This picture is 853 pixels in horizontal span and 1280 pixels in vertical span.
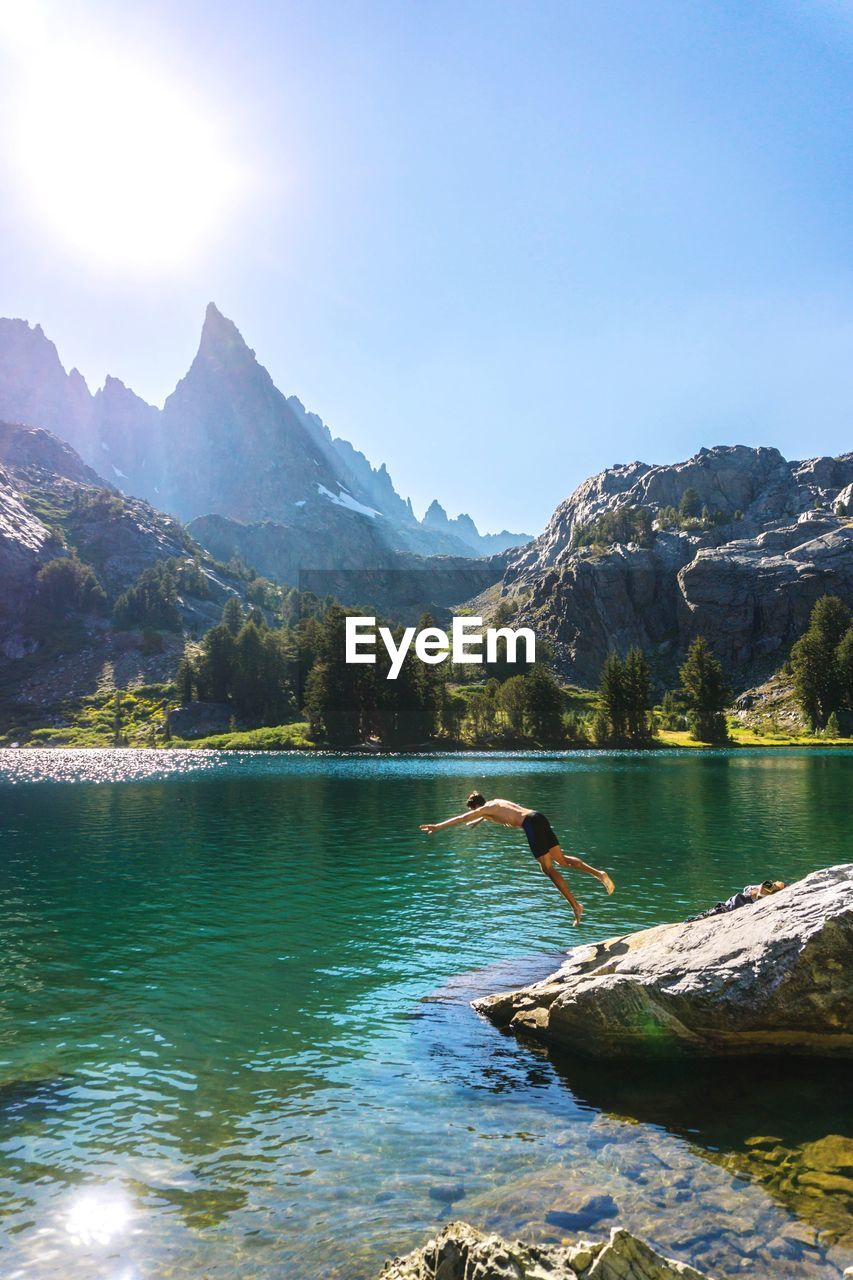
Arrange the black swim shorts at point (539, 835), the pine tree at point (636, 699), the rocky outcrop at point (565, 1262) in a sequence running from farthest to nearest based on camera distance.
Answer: the pine tree at point (636, 699) → the black swim shorts at point (539, 835) → the rocky outcrop at point (565, 1262)

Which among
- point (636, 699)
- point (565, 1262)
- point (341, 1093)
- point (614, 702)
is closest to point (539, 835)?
point (341, 1093)

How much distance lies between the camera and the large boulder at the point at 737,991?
51.6 feet

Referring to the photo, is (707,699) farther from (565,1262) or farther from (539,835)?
(565,1262)

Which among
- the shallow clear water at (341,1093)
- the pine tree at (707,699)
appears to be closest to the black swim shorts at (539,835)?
the shallow clear water at (341,1093)

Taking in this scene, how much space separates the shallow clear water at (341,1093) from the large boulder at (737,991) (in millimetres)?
656

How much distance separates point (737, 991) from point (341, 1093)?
333 inches

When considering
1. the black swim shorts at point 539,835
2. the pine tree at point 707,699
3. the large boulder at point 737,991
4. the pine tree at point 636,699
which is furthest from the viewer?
the pine tree at point 707,699

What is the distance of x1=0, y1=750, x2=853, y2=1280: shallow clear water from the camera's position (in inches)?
418

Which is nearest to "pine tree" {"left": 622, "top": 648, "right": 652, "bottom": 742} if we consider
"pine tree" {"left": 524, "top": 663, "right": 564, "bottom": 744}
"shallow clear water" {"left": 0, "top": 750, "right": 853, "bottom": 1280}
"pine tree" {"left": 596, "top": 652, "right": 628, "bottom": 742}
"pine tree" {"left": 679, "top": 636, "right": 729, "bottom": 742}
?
"pine tree" {"left": 596, "top": 652, "right": 628, "bottom": 742}

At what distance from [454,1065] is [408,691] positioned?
163 metres

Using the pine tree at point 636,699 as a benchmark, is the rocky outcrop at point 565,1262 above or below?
below

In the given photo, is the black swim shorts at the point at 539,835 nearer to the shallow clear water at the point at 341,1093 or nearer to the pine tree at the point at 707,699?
the shallow clear water at the point at 341,1093

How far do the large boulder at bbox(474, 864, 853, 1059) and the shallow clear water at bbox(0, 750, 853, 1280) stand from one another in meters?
0.66

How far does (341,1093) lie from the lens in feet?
50.1
